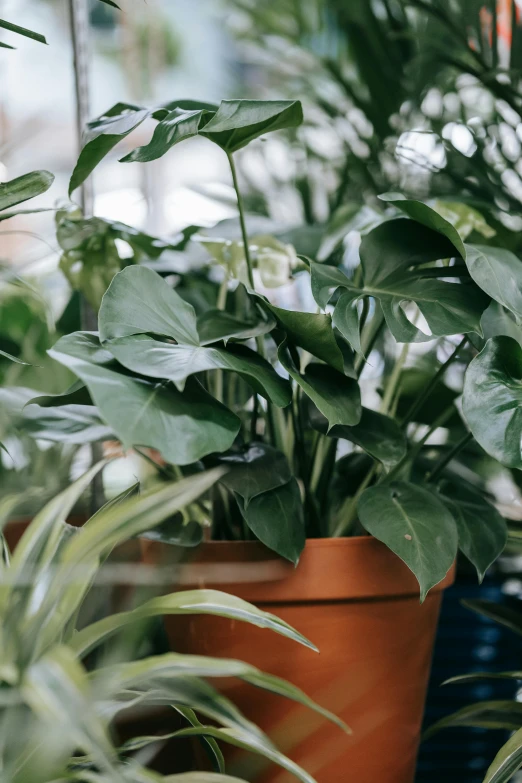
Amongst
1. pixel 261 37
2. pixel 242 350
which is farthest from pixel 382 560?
pixel 261 37

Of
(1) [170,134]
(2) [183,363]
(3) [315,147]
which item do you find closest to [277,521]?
(2) [183,363]

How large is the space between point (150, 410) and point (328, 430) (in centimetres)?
16

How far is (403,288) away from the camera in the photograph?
0.59 metres

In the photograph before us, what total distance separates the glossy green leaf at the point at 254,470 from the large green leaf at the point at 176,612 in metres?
0.10

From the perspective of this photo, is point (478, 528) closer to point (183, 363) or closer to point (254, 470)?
point (254, 470)

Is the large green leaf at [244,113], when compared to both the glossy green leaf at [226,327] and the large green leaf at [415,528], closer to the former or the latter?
the glossy green leaf at [226,327]

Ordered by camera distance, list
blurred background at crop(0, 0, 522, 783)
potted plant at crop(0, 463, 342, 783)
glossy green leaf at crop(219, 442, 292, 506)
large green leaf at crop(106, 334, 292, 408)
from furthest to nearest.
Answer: blurred background at crop(0, 0, 522, 783)
glossy green leaf at crop(219, 442, 292, 506)
large green leaf at crop(106, 334, 292, 408)
potted plant at crop(0, 463, 342, 783)

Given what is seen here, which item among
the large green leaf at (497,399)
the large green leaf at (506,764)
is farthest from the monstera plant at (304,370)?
the large green leaf at (506,764)

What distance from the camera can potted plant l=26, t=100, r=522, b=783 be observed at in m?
0.49

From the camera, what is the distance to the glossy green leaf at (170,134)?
1.67ft

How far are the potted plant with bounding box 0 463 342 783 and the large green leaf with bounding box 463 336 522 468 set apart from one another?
0.19m

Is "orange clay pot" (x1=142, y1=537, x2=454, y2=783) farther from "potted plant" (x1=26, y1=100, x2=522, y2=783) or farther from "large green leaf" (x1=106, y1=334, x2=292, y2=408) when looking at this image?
"large green leaf" (x1=106, y1=334, x2=292, y2=408)

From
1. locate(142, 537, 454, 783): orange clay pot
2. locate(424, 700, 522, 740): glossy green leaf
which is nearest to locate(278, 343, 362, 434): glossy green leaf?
locate(142, 537, 454, 783): orange clay pot

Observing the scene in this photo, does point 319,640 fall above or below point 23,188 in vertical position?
below
